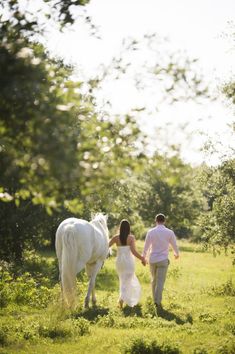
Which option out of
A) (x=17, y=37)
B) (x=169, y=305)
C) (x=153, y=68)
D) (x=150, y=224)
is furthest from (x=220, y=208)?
(x=150, y=224)

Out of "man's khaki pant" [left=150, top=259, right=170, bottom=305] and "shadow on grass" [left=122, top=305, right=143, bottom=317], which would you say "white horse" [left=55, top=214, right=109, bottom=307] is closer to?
"shadow on grass" [left=122, top=305, right=143, bottom=317]

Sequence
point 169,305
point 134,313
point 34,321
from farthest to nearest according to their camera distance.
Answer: point 169,305 → point 134,313 → point 34,321

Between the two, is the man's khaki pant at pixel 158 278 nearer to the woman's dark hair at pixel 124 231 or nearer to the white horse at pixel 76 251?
the woman's dark hair at pixel 124 231

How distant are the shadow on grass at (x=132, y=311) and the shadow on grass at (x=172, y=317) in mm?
500

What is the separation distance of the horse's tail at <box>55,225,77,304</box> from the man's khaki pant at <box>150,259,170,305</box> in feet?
7.51

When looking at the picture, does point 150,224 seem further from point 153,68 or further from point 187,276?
point 153,68

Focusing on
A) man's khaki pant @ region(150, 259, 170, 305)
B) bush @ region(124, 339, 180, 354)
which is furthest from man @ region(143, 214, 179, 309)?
bush @ region(124, 339, 180, 354)

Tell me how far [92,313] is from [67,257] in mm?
1577

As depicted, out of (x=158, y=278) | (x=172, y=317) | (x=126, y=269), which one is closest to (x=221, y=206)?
(x=158, y=278)

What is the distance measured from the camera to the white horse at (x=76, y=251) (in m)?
13.1

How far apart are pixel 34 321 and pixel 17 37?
768 cm

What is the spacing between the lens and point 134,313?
13055mm

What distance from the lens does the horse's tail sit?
1305 cm

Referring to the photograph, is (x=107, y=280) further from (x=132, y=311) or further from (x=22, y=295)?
(x=132, y=311)
